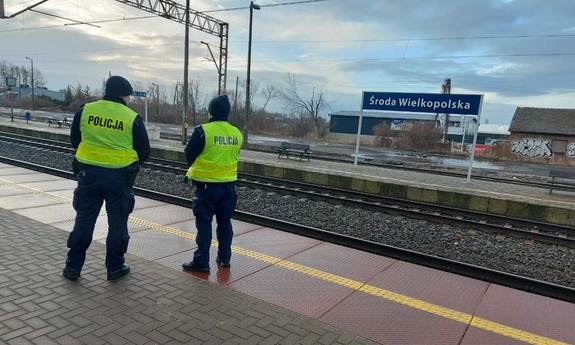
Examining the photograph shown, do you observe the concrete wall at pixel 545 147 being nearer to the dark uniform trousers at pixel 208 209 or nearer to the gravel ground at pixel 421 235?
the gravel ground at pixel 421 235

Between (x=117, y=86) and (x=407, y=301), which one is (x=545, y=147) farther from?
(x=117, y=86)

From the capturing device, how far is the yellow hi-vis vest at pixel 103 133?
12.5 ft

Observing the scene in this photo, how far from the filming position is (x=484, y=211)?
9789 millimetres

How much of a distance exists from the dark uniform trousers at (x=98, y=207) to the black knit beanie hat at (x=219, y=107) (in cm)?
117

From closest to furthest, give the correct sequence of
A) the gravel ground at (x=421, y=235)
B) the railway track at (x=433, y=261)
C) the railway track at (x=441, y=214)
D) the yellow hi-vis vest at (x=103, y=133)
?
the yellow hi-vis vest at (x=103, y=133) < the railway track at (x=433, y=261) < the gravel ground at (x=421, y=235) < the railway track at (x=441, y=214)

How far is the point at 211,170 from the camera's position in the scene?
14.1ft

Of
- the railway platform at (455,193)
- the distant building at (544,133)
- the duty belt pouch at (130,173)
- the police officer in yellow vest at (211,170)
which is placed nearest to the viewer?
the duty belt pouch at (130,173)

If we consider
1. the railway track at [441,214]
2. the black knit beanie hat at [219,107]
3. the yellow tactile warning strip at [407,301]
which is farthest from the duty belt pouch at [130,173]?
the railway track at [441,214]

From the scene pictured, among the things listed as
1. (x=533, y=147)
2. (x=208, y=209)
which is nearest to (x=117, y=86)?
(x=208, y=209)

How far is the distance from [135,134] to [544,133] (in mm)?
46349

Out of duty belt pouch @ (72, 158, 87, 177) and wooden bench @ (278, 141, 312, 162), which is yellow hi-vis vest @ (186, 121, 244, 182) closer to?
duty belt pouch @ (72, 158, 87, 177)

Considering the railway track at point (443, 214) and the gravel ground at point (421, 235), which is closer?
the gravel ground at point (421, 235)

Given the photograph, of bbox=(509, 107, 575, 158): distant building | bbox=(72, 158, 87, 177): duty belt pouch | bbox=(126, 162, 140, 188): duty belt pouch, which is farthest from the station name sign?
bbox=(509, 107, 575, 158): distant building

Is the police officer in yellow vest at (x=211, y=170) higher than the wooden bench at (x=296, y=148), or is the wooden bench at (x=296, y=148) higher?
the police officer in yellow vest at (x=211, y=170)
